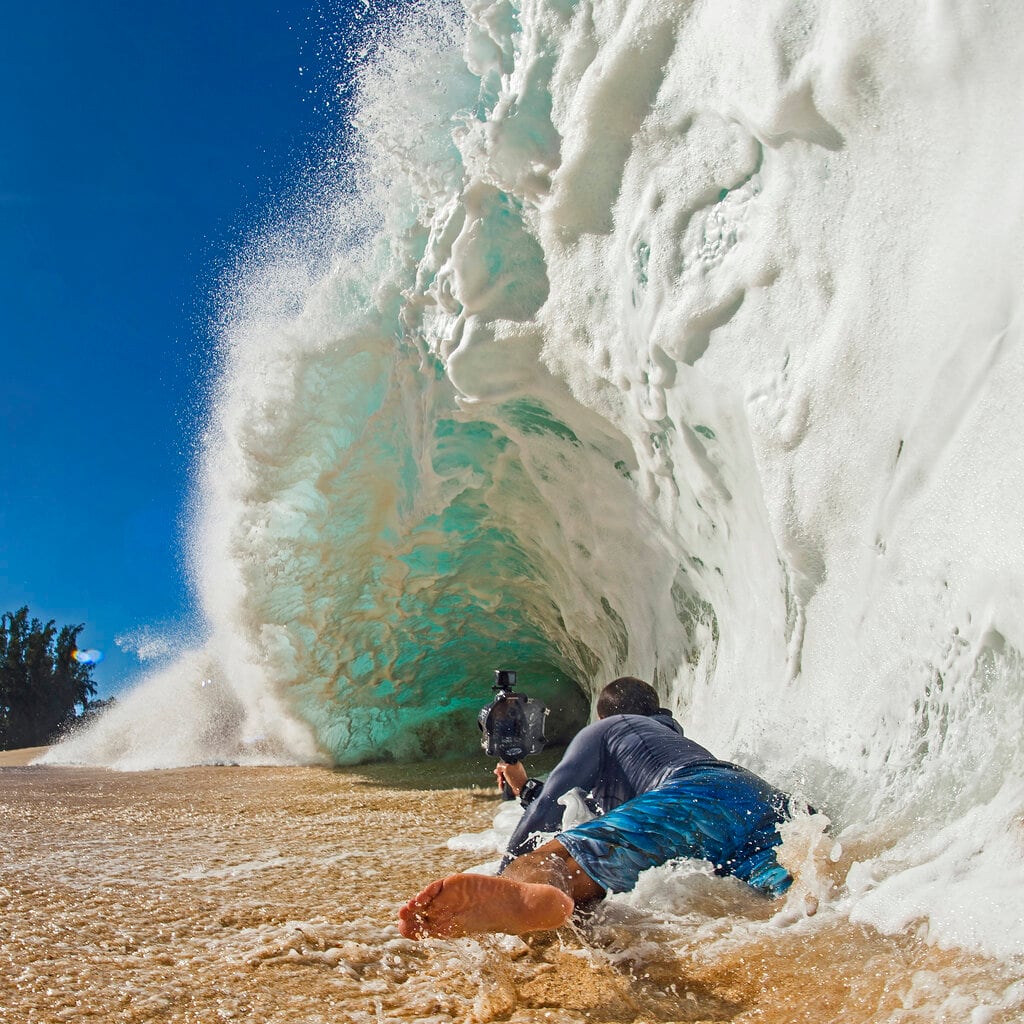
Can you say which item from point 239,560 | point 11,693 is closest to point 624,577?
point 239,560

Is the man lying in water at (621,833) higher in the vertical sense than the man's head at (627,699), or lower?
lower

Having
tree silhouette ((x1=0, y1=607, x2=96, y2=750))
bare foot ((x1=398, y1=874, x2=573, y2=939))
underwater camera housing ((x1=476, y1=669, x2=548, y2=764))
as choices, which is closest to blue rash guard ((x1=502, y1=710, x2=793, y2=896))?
bare foot ((x1=398, y1=874, x2=573, y2=939))

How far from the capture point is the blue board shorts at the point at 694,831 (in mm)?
1729

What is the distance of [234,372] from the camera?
561 centimetres

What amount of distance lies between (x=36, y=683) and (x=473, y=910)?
2159cm

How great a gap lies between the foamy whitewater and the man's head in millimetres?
492

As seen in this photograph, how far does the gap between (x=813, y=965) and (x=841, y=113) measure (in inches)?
83.2

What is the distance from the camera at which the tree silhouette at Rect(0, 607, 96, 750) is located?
18.9 m

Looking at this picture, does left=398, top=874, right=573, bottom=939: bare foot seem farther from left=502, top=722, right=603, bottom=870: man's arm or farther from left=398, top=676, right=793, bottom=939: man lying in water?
left=502, top=722, right=603, bottom=870: man's arm

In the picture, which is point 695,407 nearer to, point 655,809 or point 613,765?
point 613,765

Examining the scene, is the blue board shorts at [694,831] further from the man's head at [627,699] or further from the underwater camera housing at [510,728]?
the underwater camera housing at [510,728]

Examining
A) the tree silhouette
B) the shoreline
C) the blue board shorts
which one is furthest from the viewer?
the tree silhouette

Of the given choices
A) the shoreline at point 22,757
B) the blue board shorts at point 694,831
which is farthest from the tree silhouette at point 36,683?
the blue board shorts at point 694,831

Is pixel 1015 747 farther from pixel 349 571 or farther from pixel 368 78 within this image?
pixel 349 571
